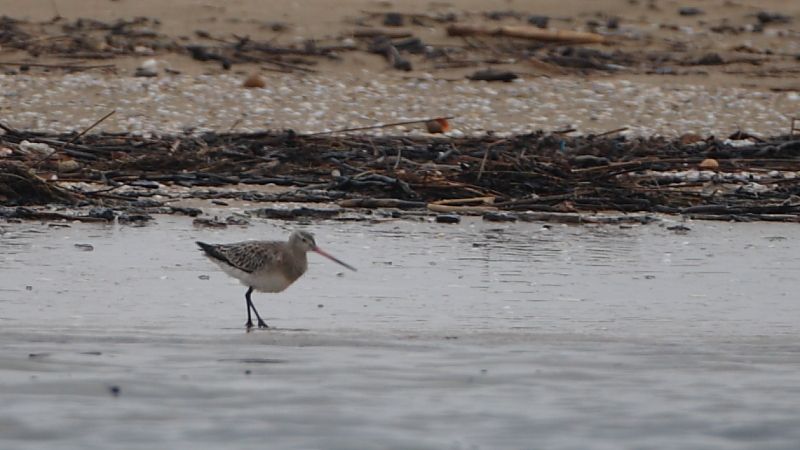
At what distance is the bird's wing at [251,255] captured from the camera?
9.14m

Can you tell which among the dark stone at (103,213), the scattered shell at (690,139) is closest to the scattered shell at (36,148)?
the dark stone at (103,213)

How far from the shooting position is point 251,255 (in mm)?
9281

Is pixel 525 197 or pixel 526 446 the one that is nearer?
pixel 526 446

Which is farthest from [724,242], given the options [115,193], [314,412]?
[314,412]

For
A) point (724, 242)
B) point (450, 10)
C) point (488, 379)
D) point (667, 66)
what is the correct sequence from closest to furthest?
point (488, 379) → point (724, 242) → point (667, 66) → point (450, 10)

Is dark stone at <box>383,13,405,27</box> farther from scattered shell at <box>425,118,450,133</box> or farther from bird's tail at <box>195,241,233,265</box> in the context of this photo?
bird's tail at <box>195,241,233,265</box>

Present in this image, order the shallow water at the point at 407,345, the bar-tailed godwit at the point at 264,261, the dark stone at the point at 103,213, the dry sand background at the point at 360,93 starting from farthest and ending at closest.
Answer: the dry sand background at the point at 360,93, the dark stone at the point at 103,213, the bar-tailed godwit at the point at 264,261, the shallow water at the point at 407,345

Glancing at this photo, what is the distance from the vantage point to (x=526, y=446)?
6.36m

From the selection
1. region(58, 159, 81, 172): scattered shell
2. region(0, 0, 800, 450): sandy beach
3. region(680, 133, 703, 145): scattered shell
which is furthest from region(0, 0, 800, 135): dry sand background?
region(58, 159, 81, 172): scattered shell

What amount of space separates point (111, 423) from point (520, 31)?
Result: 14.9 m

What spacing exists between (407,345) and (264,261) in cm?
147

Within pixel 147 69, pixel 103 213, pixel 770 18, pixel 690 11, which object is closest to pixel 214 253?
pixel 103 213

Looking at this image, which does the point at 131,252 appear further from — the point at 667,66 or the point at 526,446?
the point at 667,66

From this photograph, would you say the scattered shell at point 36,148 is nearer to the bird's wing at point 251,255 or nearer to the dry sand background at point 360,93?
the dry sand background at point 360,93
